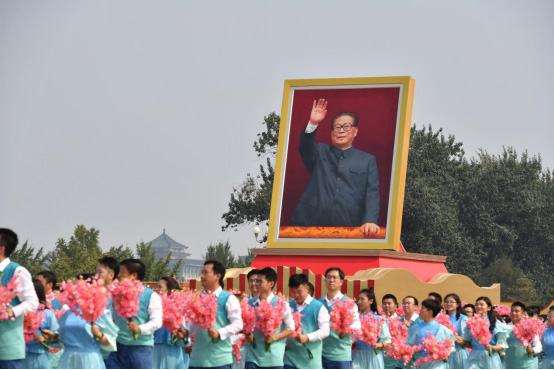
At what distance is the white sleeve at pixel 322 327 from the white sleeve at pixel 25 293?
3200 millimetres

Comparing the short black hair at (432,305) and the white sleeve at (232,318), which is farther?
the short black hair at (432,305)

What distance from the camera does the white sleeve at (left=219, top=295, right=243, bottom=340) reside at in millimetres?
9883

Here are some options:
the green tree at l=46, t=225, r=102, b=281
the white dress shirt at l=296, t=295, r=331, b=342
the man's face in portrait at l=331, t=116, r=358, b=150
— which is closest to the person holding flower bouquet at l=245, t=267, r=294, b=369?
the white dress shirt at l=296, t=295, r=331, b=342

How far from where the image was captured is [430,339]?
41.8 ft

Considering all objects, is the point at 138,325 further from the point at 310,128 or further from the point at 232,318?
the point at 310,128

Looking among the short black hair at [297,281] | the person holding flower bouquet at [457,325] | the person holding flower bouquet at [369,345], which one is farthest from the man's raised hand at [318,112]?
the short black hair at [297,281]

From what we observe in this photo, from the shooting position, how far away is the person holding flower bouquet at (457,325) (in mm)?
14945

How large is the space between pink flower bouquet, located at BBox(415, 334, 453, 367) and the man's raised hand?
13338mm

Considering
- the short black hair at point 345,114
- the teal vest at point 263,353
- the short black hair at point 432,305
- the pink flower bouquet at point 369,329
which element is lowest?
the teal vest at point 263,353

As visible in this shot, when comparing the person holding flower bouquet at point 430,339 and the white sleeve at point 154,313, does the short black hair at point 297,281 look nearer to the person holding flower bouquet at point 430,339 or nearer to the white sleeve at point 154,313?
the white sleeve at point 154,313

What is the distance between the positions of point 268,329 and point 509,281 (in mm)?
47692

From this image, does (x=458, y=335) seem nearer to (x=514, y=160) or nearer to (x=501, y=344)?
(x=501, y=344)

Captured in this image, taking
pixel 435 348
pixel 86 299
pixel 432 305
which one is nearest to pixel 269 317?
pixel 86 299

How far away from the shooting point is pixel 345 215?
969 inches
